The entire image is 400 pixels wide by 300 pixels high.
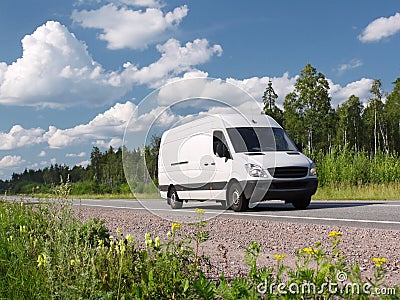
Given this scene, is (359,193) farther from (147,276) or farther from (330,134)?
(330,134)

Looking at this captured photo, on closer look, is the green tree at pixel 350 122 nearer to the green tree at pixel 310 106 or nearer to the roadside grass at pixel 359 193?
the green tree at pixel 310 106

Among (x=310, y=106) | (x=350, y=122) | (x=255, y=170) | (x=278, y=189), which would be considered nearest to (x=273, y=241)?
(x=255, y=170)

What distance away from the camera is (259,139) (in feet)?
→ 43.0

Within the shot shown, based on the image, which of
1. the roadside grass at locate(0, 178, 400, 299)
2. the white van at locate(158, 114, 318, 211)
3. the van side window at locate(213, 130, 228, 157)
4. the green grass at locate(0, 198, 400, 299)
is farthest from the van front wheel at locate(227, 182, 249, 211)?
the green grass at locate(0, 198, 400, 299)

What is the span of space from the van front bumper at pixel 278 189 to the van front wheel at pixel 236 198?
122mm

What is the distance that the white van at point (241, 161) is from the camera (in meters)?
12.0

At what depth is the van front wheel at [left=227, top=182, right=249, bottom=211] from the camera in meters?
12.2

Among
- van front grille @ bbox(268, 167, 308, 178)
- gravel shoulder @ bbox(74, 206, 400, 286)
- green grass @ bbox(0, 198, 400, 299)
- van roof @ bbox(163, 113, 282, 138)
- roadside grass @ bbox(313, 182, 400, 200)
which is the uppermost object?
van roof @ bbox(163, 113, 282, 138)

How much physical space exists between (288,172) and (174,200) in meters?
3.44

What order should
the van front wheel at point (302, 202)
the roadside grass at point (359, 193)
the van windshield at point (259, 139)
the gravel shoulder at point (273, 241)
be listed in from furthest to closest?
the roadside grass at point (359, 193) < the van front wheel at point (302, 202) < the van windshield at point (259, 139) < the gravel shoulder at point (273, 241)

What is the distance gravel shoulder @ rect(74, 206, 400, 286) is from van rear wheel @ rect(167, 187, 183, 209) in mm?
3681

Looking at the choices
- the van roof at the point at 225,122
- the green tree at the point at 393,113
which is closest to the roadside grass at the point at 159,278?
the van roof at the point at 225,122

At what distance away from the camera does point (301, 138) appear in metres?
63.4

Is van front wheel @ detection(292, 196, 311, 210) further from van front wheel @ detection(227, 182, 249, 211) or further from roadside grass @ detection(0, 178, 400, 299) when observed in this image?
roadside grass @ detection(0, 178, 400, 299)
